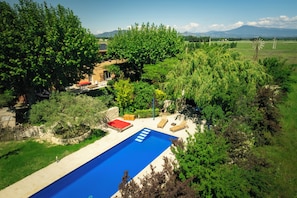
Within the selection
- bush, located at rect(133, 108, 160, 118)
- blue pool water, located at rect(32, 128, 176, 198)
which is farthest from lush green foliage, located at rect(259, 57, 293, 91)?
blue pool water, located at rect(32, 128, 176, 198)

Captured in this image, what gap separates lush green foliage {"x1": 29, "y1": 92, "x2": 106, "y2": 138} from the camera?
1689 cm

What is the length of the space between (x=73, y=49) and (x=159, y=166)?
55.3 feet

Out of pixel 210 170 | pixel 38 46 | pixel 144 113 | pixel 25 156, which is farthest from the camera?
pixel 144 113

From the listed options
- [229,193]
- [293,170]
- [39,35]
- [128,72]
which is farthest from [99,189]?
[128,72]

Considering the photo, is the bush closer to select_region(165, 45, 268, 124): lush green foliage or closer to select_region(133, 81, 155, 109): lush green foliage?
select_region(133, 81, 155, 109): lush green foliage

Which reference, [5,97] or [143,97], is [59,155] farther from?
[143,97]

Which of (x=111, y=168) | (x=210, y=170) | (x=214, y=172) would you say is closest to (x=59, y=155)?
(x=111, y=168)

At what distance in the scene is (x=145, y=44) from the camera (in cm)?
3138

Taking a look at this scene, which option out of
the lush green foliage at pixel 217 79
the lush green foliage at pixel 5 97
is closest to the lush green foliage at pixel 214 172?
the lush green foliage at pixel 217 79

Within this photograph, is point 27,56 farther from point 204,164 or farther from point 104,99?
point 204,164

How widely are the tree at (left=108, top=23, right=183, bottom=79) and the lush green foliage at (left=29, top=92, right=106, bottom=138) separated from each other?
15.8 metres

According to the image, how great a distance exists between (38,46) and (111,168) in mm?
14898

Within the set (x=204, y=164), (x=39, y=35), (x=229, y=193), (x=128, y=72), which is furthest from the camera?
(x=128, y=72)

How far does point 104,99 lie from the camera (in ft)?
79.5
